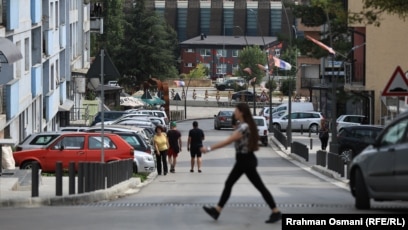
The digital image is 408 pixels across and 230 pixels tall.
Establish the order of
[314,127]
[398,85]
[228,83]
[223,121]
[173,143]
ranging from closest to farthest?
1. [398,85]
2. [173,143]
3. [314,127]
4. [223,121]
5. [228,83]

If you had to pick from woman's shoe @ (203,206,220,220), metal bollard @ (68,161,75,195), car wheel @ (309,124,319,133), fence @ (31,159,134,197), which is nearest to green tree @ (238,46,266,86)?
car wheel @ (309,124,319,133)

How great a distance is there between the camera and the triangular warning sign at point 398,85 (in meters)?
23.0

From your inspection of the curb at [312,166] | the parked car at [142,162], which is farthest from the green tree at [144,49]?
the parked car at [142,162]

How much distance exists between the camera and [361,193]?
54.1ft

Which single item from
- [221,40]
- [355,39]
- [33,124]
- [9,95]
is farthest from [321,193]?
[221,40]

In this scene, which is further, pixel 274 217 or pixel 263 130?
pixel 263 130

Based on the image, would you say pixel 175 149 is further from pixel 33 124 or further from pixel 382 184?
pixel 382 184

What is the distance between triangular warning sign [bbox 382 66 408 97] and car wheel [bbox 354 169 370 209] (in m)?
6.72

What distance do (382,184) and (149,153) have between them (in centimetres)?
1856

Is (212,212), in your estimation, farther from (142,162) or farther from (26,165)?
(142,162)

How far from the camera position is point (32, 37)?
161 ft

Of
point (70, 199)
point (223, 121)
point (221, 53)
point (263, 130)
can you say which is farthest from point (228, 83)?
point (70, 199)

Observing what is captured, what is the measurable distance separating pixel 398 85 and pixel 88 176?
6912 mm

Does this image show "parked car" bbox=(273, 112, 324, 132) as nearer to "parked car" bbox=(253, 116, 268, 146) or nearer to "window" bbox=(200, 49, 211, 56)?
"parked car" bbox=(253, 116, 268, 146)
